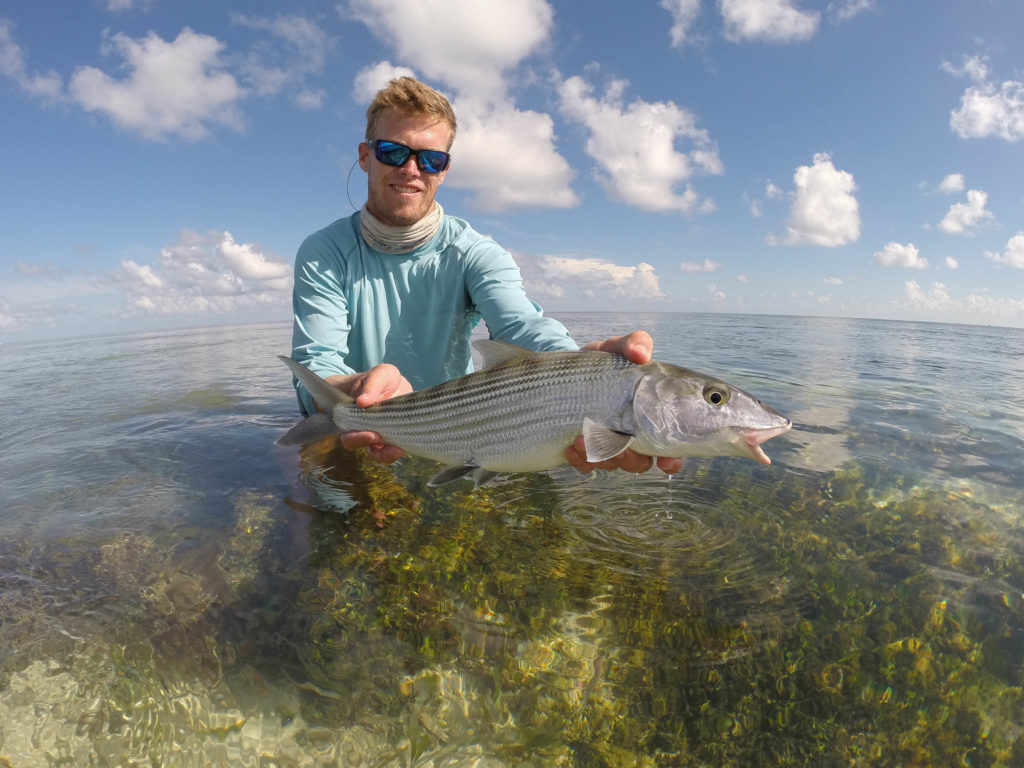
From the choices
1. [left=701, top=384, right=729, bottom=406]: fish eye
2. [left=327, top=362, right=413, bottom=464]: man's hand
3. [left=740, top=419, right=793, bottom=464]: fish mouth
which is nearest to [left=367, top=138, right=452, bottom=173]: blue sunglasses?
[left=327, top=362, right=413, bottom=464]: man's hand

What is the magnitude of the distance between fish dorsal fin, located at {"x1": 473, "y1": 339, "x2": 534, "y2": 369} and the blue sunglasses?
8.04ft

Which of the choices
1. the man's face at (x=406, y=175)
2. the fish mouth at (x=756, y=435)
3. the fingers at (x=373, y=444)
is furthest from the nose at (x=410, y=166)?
the fish mouth at (x=756, y=435)

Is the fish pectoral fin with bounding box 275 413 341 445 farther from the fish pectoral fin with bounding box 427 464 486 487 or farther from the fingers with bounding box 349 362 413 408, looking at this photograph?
the fish pectoral fin with bounding box 427 464 486 487

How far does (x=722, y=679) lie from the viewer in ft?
9.18

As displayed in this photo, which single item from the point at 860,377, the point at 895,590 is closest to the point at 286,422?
the point at 895,590

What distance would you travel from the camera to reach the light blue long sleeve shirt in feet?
17.3

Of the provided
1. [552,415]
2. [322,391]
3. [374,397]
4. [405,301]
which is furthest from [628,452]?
[405,301]

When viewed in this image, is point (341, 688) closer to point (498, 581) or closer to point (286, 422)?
point (498, 581)

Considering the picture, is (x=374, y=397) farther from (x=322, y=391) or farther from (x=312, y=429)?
(x=312, y=429)

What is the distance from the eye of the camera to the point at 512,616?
3236mm

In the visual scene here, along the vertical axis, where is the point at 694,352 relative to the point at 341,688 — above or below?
above

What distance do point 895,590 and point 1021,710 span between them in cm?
93

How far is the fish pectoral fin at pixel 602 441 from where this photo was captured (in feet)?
10.5

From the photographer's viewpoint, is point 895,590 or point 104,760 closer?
point 104,760
